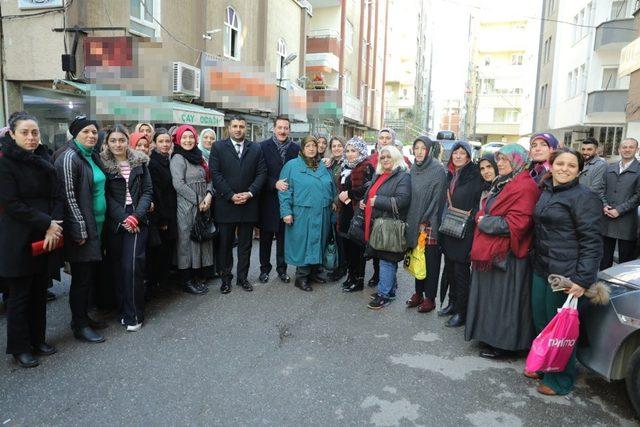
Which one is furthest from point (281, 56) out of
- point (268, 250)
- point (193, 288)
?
point (193, 288)

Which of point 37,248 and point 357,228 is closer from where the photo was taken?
point 37,248

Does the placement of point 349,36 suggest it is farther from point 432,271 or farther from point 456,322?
point 456,322

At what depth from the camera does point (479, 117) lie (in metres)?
47.8

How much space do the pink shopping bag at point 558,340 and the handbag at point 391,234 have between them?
1894 mm

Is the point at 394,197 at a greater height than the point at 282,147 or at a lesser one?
lesser

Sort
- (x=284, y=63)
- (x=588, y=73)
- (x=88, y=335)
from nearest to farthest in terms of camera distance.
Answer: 1. (x=88, y=335)
2. (x=284, y=63)
3. (x=588, y=73)

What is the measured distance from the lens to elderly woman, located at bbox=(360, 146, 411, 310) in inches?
199

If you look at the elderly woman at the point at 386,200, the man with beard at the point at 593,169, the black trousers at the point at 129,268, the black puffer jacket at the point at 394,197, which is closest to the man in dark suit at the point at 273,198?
the elderly woman at the point at 386,200

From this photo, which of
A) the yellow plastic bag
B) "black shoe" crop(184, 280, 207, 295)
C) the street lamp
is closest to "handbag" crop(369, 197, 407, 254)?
the yellow plastic bag

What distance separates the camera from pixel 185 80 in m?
12.1

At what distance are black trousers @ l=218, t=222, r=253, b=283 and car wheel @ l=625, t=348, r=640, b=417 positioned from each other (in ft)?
13.5

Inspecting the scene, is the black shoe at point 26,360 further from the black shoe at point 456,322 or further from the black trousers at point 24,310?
the black shoe at point 456,322

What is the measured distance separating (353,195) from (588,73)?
66.0 ft

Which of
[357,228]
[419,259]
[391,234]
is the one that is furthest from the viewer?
[357,228]
